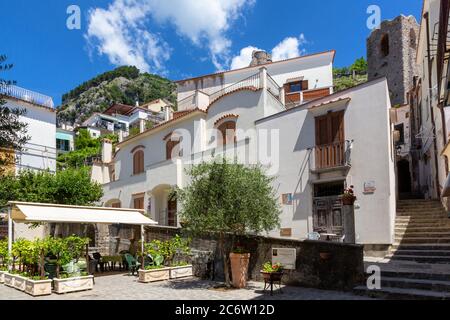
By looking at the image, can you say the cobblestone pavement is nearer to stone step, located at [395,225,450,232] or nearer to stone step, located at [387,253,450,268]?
stone step, located at [387,253,450,268]

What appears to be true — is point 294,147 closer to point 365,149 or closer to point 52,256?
point 365,149

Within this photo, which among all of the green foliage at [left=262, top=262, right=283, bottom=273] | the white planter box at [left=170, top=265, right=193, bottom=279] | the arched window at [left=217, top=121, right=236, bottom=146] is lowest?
the white planter box at [left=170, top=265, right=193, bottom=279]

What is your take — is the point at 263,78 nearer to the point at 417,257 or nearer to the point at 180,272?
the point at 180,272

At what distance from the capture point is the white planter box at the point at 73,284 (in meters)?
11.8

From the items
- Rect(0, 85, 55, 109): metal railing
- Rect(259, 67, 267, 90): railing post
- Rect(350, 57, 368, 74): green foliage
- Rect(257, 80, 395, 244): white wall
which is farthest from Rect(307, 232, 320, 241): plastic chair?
Rect(350, 57, 368, 74): green foliage

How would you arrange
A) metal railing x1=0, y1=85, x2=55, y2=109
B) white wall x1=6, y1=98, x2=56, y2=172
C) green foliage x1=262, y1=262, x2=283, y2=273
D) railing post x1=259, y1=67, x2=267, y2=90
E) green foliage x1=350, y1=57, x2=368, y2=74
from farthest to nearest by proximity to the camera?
green foliage x1=350, y1=57, x2=368, y2=74 < white wall x1=6, y1=98, x2=56, y2=172 < metal railing x1=0, y1=85, x2=55, y2=109 < railing post x1=259, y1=67, x2=267, y2=90 < green foliage x1=262, y1=262, x2=283, y2=273

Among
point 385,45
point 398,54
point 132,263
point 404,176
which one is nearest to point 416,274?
point 132,263

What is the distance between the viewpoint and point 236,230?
12.1 metres

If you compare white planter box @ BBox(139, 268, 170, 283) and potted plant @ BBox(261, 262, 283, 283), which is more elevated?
potted plant @ BBox(261, 262, 283, 283)

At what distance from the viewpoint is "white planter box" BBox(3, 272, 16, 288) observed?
508 inches

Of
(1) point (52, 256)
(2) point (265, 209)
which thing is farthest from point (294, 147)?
(1) point (52, 256)

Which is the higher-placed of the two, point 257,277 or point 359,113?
point 359,113

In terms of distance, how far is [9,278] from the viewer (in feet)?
43.2
